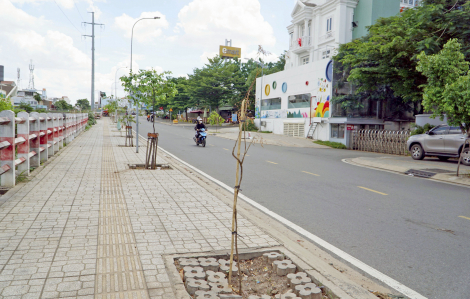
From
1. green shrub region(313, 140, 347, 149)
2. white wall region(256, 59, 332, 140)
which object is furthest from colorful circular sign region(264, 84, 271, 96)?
green shrub region(313, 140, 347, 149)

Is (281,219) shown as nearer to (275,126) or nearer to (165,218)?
(165,218)

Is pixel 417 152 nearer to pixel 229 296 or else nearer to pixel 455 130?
pixel 455 130

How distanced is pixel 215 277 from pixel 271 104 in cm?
3747

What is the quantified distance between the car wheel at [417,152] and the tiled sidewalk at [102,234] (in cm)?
1294

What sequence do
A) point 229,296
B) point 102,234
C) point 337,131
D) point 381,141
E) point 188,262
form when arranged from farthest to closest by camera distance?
point 337,131
point 381,141
point 102,234
point 188,262
point 229,296

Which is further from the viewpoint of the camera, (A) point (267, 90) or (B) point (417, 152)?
(A) point (267, 90)

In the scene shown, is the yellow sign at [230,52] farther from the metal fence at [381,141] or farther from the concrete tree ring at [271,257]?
the concrete tree ring at [271,257]

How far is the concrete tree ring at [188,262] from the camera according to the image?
3.94 m

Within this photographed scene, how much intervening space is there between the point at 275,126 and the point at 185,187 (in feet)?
103

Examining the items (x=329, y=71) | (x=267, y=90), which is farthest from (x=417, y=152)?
(x=267, y=90)

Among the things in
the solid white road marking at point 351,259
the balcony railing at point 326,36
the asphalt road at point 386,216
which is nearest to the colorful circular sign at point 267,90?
the balcony railing at point 326,36

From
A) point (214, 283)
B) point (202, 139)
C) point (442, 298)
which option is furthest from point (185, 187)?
point (202, 139)

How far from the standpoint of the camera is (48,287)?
11.1 feet

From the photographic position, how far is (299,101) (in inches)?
1353
